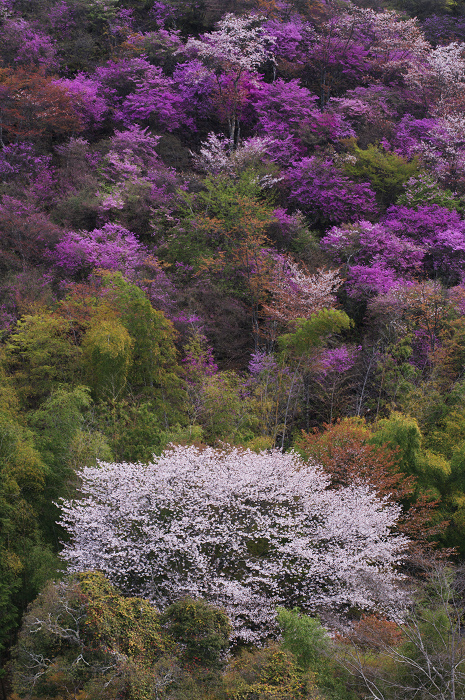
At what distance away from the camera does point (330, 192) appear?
26625 millimetres

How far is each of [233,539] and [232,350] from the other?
11734 millimetres

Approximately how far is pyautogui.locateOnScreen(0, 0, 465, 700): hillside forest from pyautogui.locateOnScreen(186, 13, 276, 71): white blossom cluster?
219 mm

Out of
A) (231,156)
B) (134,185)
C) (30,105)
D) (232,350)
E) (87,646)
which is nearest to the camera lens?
(87,646)

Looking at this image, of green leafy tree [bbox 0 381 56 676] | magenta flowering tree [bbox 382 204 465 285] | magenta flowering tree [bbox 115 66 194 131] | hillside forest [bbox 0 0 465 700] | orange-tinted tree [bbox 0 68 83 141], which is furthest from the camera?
magenta flowering tree [bbox 115 66 194 131]

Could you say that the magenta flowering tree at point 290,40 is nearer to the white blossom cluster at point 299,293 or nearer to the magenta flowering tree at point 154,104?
the magenta flowering tree at point 154,104

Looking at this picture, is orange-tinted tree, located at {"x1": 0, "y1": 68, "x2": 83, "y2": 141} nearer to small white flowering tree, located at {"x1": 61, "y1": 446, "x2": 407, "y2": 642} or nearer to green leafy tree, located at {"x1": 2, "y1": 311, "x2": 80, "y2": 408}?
green leafy tree, located at {"x1": 2, "y1": 311, "x2": 80, "y2": 408}

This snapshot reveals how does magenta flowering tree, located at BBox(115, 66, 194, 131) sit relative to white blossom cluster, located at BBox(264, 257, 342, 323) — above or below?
above

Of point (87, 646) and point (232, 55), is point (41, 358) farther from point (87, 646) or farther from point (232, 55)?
point (232, 55)

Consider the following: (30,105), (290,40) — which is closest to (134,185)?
(30,105)

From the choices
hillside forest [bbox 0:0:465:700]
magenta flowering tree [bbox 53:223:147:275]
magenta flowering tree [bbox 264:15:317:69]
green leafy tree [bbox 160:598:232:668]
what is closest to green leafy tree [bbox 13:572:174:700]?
hillside forest [bbox 0:0:465:700]

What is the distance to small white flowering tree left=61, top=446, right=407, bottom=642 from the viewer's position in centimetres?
1212

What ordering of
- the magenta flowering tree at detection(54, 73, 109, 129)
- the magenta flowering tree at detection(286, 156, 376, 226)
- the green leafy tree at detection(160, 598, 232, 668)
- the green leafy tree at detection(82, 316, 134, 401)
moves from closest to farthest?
the green leafy tree at detection(160, 598, 232, 668)
the green leafy tree at detection(82, 316, 134, 401)
the magenta flowering tree at detection(286, 156, 376, 226)
the magenta flowering tree at detection(54, 73, 109, 129)

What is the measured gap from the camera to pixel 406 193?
26.2 meters

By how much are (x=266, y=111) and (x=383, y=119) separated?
21.8 ft
